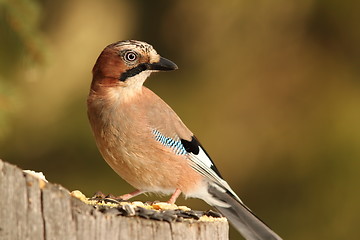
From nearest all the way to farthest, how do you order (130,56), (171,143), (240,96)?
(130,56)
(171,143)
(240,96)

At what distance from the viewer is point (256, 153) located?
7.54 meters

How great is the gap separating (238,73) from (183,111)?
627 millimetres

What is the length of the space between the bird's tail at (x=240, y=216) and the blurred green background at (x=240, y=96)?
293cm

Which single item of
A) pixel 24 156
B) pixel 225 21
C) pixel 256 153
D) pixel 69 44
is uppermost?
pixel 225 21

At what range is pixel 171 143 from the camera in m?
4.48

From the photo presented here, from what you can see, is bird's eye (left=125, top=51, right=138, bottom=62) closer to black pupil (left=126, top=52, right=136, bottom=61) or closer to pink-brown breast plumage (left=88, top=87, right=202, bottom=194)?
black pupil (left=126, top=52, right=136, bottom=61)

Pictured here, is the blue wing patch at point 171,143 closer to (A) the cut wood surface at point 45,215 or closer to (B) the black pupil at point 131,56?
(B) the black pupil at point 131,56

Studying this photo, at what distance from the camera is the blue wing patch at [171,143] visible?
443 cm

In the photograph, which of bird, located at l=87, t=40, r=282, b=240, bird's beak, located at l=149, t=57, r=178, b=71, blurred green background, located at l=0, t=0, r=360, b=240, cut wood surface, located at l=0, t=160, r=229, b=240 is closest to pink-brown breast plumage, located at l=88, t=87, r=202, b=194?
bird, located at l=87, t=40, r=282, b=240

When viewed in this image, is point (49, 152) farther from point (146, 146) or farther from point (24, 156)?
point (146, 146)

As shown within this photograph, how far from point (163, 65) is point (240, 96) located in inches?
135

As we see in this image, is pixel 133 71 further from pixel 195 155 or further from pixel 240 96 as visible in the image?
pixel 240 96

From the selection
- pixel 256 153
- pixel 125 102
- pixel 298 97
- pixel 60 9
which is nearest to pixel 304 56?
pixel 298 97

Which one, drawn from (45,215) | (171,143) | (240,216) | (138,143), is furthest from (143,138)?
(45,215)
